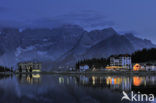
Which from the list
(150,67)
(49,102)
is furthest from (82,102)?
(150,67)

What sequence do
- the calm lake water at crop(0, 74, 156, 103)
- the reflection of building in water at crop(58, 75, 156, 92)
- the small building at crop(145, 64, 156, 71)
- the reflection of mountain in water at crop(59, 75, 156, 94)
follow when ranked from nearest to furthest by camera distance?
the calm lake water at crop(0, 74, 156, 103), the reflection of mountain in water at crop(59, 75, 156, 94), the reflection of building in water at crop(58, 75, 156, 92), the small building at crop(145, 64, 156, 71)

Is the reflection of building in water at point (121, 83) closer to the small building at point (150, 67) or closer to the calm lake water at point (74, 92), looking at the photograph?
the calm lake water at point (74, 92)

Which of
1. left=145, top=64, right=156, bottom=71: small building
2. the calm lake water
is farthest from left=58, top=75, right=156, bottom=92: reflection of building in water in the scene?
left=145, top=64, right=156, bottom=71: small building

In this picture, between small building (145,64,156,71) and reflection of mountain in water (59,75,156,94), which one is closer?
reflection of mountain in water (59,75,156,94)

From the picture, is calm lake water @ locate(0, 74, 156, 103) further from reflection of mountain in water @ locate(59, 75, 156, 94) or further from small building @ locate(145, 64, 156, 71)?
small building @ locate(145, 64, 156, 71)

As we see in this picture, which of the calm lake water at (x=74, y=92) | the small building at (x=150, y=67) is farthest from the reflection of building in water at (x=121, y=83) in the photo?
the small building at (x=150, y=67)

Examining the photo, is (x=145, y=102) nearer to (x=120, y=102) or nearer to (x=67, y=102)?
(x=120, y=102)

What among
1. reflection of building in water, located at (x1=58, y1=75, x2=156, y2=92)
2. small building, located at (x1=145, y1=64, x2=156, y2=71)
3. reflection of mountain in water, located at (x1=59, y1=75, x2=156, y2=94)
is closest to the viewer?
reflection of mountain in water, located at (x1=59, y1=75, x2=156, y2=94)

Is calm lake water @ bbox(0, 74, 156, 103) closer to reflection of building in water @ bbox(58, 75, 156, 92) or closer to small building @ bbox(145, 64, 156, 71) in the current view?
reflection of building in water @ bbox(58, 75, 156, 92)

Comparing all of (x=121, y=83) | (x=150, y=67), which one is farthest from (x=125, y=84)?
(x=150, y=67)

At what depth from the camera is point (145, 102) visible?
33.8m

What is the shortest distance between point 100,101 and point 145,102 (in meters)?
7.07

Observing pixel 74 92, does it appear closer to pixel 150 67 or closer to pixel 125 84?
pixel 125 84

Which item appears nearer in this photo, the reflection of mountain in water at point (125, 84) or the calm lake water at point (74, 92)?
the calm lake water at point (74, 92)
